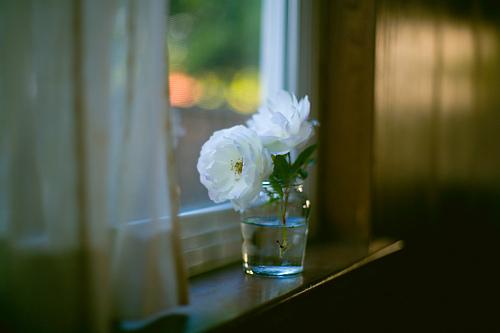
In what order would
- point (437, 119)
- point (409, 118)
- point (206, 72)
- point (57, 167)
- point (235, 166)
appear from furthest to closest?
1. point (437, 119)
2. point (409, 118)
3. point (206, 72)
4. point (235, 166)
5. point (57, 167)

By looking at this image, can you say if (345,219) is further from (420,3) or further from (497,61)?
(497,61)

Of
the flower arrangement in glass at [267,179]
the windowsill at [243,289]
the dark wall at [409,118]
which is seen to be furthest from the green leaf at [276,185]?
the dark wall at [409,118]

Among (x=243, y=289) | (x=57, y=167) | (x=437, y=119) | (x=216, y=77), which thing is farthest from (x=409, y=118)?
(x=57, y=167)

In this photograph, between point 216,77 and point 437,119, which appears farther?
point 437,119

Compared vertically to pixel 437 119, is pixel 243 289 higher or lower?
lower

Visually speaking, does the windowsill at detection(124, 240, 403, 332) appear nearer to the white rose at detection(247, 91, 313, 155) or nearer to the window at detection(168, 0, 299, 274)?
the window at detection(168, 0, 299, 274)

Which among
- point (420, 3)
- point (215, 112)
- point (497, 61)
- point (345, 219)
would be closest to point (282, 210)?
point (215, 112)

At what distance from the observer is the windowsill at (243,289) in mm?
832

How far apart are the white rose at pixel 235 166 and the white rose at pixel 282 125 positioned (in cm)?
3

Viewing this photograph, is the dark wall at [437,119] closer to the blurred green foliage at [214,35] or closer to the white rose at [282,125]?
the blurred green foliage at [214,35]

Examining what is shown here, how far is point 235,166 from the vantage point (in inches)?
38.6

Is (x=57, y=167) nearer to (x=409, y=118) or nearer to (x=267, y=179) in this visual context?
(x=267, y=179)

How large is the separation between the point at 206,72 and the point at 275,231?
445 mm

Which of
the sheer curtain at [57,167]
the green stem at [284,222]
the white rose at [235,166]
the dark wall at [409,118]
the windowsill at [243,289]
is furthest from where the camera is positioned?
the dark wall at [409,118]
